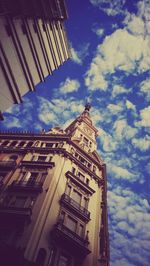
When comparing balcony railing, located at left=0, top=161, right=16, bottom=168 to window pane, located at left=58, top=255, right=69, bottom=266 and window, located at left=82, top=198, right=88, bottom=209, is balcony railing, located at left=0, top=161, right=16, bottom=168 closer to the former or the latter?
window, located at left=82, top=198, right=88, bottom=209

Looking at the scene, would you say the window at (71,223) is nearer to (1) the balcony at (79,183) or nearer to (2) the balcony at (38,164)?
(1) the balcony at (79,183)

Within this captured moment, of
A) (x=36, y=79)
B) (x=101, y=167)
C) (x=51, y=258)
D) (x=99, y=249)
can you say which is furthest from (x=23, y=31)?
(x=101, y=167)

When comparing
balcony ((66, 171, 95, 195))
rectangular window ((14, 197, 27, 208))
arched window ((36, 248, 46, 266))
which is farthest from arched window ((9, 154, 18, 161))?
arched window ((36, 248, 46, 266))

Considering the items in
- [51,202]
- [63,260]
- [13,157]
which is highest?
[13,157]

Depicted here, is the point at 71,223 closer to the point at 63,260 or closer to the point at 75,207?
the point at 75,207

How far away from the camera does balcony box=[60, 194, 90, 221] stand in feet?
88.2

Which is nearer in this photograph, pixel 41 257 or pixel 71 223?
pixel 41 257

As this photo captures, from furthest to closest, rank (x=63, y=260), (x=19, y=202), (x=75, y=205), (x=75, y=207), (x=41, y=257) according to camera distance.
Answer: (x=75, y=205) < (x=75, y=207) < (x=19, y=202) < (x=63, y=260) < (x=41, y=257)

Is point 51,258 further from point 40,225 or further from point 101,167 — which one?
point 101,167

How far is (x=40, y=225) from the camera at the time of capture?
74.5ft

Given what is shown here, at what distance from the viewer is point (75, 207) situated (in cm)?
2758

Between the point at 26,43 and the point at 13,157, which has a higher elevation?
the point at 13,157

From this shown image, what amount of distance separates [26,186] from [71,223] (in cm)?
681

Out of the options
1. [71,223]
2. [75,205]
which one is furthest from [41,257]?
[75,205]
